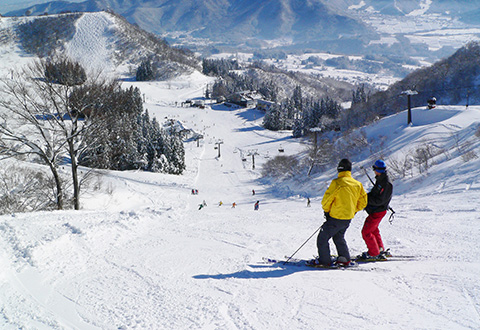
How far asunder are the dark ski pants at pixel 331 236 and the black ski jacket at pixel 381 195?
28.1 inches

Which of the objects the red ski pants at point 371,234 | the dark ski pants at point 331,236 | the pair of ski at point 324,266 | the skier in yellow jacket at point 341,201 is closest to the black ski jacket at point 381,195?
the red ski pants at point 371,234

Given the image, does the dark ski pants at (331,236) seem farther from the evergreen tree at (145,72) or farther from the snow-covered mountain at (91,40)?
the snow-covered mountain at (91,40)

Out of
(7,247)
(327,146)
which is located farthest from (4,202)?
(327,146)

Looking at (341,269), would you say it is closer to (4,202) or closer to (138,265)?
(138,265)

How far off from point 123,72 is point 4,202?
444 ft

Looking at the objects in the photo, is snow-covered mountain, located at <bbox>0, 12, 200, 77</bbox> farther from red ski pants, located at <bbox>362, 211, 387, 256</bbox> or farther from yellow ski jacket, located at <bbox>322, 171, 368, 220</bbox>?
yellow ski jacket, located at <bbox>322, 171, 368, 220</bbox>

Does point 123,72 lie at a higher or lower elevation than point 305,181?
higher

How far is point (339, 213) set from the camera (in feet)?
17.6

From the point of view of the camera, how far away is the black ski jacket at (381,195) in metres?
5.73

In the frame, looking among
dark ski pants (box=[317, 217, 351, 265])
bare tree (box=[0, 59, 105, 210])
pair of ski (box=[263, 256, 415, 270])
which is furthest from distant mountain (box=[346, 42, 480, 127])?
dark ski pants (box=[317, 217, 351, 265])

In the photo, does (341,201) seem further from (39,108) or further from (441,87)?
(441,87)

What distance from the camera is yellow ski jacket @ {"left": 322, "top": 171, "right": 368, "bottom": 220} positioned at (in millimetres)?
5285

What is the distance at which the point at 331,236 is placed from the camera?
5648 millimetres

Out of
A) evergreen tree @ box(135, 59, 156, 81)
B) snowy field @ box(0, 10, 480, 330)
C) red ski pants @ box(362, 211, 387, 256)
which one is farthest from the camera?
evergreen tree @ box(135, 59, 156, 81)
